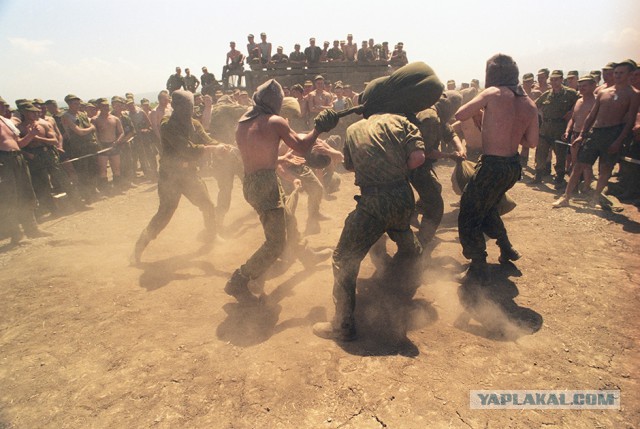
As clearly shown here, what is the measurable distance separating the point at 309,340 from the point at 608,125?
6551 mm

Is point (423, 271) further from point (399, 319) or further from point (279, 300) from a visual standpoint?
point (279, 300)

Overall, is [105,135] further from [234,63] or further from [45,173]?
[234,63]

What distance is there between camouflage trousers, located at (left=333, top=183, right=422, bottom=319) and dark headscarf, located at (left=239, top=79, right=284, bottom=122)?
55.6 inches

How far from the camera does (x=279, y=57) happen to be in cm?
1512

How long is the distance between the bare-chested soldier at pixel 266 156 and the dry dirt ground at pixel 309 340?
2.03 ft

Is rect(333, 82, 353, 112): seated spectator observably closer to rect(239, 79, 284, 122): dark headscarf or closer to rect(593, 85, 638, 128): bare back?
rect(593, 85, 638, 128): bare back

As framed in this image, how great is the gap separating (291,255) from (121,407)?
2.82 meters

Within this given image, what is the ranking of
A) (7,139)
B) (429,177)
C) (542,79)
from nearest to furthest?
(429,177)
(7,139)
(542,79)

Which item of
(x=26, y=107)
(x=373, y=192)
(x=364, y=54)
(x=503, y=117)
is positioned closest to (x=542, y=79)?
(x=364, y=54)

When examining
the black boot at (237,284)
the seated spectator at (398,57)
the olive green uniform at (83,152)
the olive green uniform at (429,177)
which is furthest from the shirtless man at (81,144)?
the seated spectator at (398,57)

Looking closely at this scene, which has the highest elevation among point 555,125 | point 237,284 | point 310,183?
point 555,125

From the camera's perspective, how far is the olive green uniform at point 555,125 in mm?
7715

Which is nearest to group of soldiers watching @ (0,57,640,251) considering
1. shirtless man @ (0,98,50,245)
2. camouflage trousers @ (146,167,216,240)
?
shirtless man @ (0,98,50,245)

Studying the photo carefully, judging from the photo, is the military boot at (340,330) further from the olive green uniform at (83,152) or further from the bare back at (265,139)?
the olive green uniform at (83,152)
